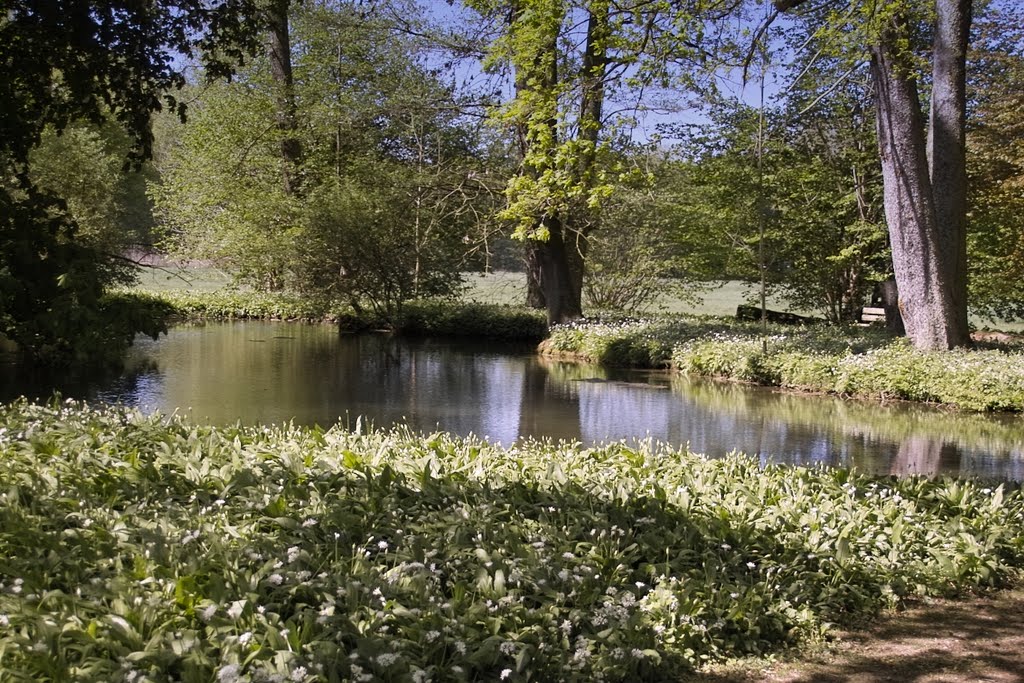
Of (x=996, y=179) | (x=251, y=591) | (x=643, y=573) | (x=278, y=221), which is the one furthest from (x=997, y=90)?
(x=251, y=591)

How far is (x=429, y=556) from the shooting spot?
4.22 meters

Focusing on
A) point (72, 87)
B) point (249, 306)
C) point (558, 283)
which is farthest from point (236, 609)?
point (249, 306)

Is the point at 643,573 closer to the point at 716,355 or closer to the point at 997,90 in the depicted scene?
the point at 716,355

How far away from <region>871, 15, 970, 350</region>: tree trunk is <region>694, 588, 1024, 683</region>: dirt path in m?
10.3

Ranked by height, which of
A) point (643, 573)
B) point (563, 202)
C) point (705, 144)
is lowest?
point (643, 573)

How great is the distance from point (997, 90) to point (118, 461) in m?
19.3

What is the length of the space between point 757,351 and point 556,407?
4927 millimetres

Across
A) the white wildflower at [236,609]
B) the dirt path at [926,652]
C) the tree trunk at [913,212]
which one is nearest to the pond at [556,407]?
the tree trunk at [913,212]

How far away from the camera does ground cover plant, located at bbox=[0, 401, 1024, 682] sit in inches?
133

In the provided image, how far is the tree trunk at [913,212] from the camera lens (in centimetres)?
1409

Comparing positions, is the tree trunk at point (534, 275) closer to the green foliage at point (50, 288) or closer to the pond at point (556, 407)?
the pond at point (556, 407)

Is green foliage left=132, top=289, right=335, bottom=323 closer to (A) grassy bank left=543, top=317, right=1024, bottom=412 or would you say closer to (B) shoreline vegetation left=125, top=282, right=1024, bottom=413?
(B) shoreline vegetation left=125, top=282, right=1024, bottom=413

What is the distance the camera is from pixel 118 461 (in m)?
5.41

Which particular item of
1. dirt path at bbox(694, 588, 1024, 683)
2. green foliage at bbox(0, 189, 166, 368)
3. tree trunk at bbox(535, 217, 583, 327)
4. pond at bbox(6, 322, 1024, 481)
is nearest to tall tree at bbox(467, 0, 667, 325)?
tree trunk at bbox(535, 217, 583, 327)
